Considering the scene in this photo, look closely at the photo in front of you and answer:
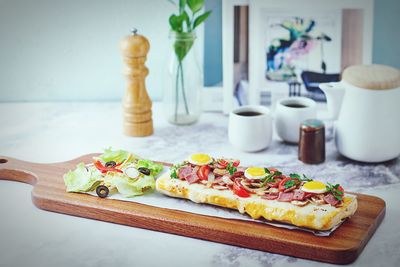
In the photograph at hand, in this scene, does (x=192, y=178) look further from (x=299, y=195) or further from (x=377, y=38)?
(x=377, y=38)

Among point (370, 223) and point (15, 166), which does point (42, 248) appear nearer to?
point (15, 166)

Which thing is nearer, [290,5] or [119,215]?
[119,215]

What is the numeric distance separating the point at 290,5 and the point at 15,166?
1005 mm

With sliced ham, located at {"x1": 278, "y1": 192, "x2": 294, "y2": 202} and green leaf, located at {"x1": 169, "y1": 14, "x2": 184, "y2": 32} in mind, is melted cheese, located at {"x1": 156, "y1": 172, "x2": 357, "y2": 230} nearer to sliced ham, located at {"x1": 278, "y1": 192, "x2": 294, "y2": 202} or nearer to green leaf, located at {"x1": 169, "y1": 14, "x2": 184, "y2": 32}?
sliced ham, located at {"x1": 278, "y1": 192, "x2": 294, "y2": 202}

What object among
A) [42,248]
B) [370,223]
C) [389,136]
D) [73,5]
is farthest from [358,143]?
[73,5]

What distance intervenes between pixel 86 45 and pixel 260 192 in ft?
3.56

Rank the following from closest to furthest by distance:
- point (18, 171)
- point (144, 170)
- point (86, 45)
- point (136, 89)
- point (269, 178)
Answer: point (269, 178) < point (144, 170) < point (18, 171) < point (136, 89) < point (86, 45)

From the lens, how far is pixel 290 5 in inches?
83.7

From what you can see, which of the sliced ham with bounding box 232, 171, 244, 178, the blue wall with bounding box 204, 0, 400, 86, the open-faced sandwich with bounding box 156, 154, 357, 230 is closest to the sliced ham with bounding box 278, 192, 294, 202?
the open-faced sandwich with bounding box 156, 154, 357, 230

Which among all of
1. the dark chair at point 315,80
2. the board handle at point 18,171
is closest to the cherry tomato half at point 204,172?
the board handle at point 18,171

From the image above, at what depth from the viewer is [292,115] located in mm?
1903

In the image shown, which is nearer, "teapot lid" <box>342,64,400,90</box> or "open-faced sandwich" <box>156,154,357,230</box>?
"open-faced sandwich" <box>156,154,357,230</box>

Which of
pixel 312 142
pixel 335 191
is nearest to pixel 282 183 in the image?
pixel 335 191

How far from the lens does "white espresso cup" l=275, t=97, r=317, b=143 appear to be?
1899mm
